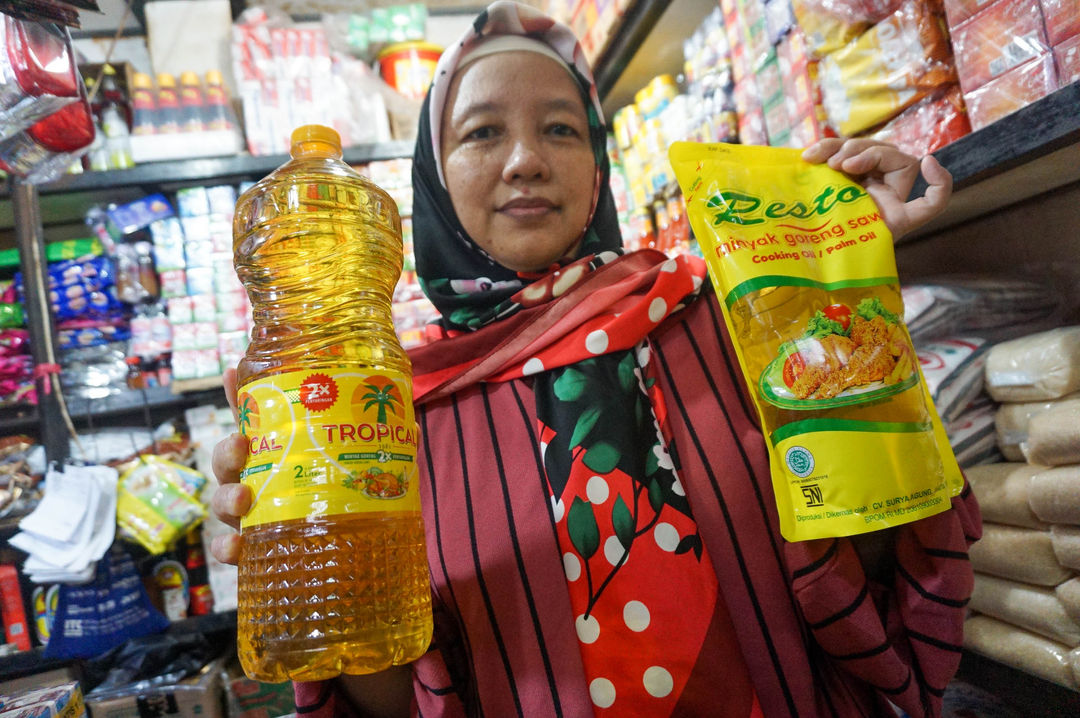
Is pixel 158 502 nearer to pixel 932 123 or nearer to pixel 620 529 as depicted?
Answer: pixel 620 529

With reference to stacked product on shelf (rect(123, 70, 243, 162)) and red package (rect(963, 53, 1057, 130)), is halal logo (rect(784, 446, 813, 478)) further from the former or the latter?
stacked product on shelf (rect(123, 70, 243, 162))

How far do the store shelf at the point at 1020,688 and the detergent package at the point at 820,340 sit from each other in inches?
15.8

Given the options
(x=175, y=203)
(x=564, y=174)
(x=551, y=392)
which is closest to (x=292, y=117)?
(x=175, y=203)

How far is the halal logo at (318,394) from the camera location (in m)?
0.56

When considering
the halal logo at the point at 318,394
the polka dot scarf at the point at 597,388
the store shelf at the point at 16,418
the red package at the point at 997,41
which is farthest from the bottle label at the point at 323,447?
the store shelf at the point at 16,418

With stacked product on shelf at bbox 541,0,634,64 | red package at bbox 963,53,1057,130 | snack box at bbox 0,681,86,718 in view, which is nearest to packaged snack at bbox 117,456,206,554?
snack box at bbox 0,681,86,718

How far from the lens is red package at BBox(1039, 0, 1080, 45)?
0.76m

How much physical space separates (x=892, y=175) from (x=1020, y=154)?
0.59 ft

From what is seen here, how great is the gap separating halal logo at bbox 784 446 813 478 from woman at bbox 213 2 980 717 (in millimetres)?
117

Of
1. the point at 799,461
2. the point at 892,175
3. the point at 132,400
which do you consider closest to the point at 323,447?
the point at 799,461

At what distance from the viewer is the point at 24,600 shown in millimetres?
2006

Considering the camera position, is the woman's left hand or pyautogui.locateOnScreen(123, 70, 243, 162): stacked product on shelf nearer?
the woman's left hand

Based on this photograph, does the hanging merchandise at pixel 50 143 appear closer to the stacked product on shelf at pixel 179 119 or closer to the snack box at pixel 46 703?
the snack box at pixel 46 703

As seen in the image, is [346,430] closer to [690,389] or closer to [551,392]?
[551,392]
